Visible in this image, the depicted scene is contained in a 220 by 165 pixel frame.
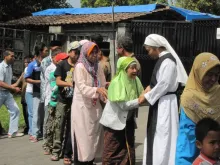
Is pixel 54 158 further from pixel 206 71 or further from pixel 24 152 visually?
pixel 206 71

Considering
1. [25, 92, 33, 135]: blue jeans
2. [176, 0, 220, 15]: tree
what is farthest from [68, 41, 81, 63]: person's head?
[176, 0, 220, 15]: tree

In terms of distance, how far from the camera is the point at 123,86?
→ 181 inches

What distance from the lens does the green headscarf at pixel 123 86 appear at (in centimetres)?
456

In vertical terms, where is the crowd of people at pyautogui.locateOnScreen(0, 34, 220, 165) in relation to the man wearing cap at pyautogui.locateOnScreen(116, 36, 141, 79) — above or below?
below

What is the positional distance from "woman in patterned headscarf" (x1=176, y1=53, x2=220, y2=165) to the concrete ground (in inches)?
108

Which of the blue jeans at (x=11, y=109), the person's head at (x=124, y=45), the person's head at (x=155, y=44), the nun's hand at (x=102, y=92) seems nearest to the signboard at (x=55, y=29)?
the blue jeans at (x=11, y=109)

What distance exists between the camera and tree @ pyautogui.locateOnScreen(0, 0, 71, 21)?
21.6 m

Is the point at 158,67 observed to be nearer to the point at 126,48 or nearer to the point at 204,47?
the point at 126,48

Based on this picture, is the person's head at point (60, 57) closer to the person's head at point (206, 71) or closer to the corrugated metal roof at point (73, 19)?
the person's head at point (206, 71)

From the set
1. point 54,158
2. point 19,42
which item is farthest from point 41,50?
point 19,42

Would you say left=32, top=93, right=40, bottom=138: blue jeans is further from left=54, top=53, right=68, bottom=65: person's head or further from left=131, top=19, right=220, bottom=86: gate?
left=131, top=19, right=220, bottom=86: gate

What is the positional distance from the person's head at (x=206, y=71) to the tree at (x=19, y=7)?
19.3m

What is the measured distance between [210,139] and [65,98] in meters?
3.42

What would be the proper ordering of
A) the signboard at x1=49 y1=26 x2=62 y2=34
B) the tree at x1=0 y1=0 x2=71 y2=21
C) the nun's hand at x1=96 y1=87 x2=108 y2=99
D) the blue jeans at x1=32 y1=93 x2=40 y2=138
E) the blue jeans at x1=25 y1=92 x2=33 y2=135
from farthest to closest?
the tree at x1=0 y1=0 x2=71 y2=21
the signboard at x1=49 y1=26 x2=62 y2=34
the blue jeans at x1=25 y1=92 x2=33 y2=135
the blue jeans at x1=32 y1=93 x2=40 y2=138
the nun's hand at x1=96 y1=87 x2=108 y2=99
